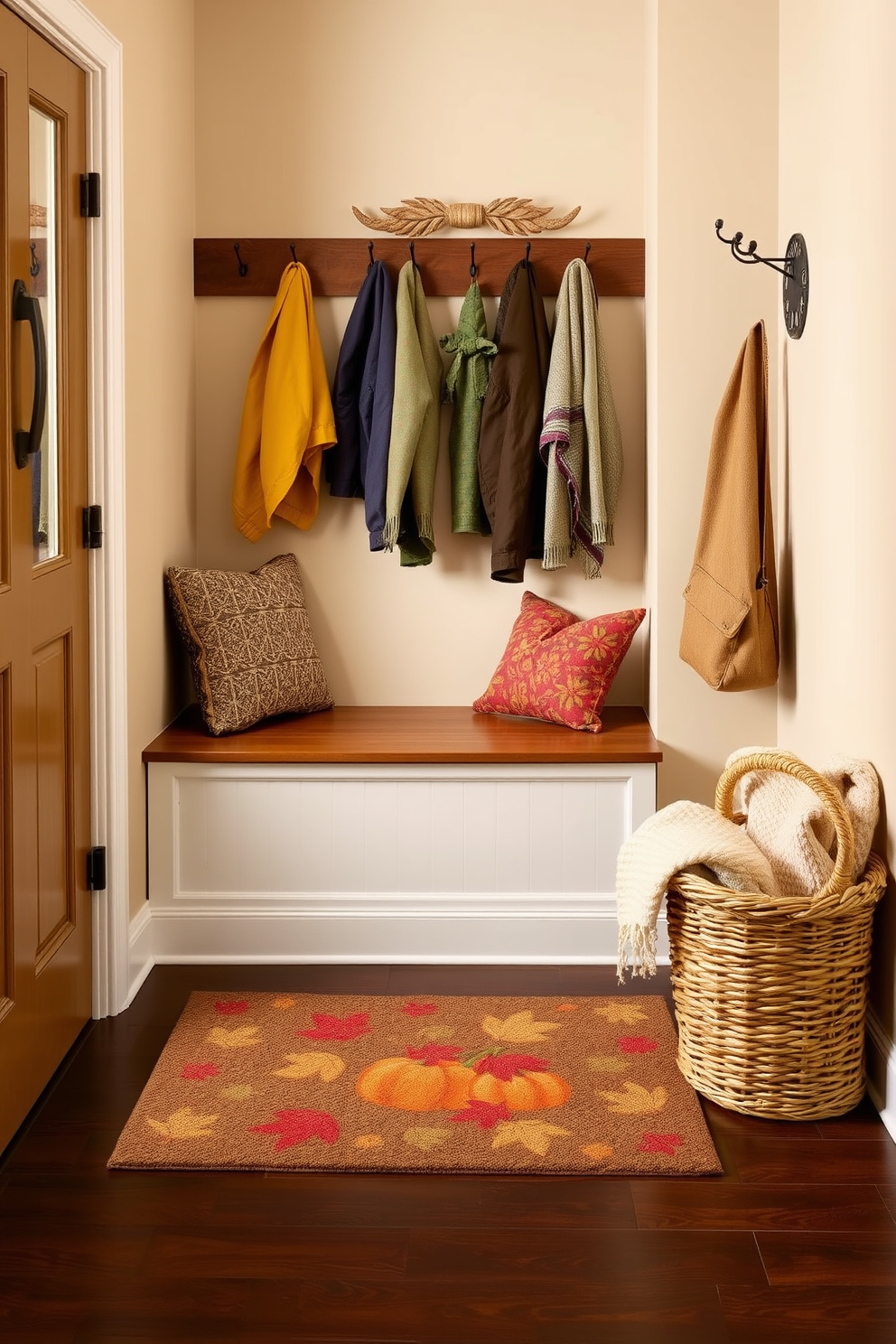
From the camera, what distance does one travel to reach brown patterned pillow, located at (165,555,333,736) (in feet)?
10.6

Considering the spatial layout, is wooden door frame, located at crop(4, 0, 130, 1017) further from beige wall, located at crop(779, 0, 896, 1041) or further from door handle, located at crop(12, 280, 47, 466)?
beige wall, located at crop(779, 0, 896, 1041)

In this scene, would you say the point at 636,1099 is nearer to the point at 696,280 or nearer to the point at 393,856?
the point at 393,856

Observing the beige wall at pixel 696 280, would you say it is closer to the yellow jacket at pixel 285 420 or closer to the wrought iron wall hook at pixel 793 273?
the wrought iron wall hook at pixel 793 273

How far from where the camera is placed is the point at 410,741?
127 inches

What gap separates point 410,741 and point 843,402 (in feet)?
4.13

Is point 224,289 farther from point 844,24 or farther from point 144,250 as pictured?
point 844,24

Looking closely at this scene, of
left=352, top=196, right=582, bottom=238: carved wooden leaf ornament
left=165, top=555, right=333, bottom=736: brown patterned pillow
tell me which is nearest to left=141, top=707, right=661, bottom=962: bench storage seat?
left=165, top=555, right=333, bottom=736: brown patterned pillow

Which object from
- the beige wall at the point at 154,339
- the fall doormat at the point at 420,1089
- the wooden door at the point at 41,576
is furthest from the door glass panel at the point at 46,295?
the fall doormat at the point at 420,1089

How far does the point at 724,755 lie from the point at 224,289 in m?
1.82

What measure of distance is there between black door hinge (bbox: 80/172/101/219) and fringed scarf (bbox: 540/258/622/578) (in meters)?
1.23

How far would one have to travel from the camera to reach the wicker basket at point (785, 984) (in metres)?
2.33

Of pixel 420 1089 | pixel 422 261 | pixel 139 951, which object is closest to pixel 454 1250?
pixel 420 1089

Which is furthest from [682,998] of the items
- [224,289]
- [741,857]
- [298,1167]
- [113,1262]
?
[224,289]

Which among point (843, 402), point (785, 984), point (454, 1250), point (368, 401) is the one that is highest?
point (368, 401)
